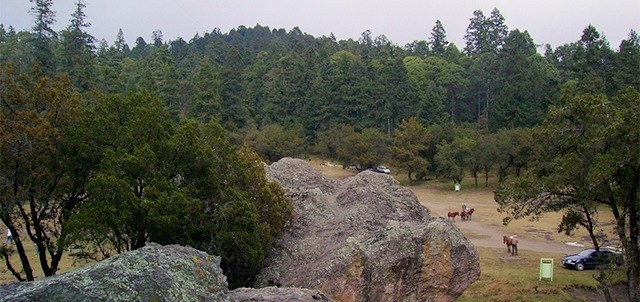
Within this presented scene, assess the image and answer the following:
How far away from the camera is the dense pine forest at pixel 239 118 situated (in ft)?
49.0

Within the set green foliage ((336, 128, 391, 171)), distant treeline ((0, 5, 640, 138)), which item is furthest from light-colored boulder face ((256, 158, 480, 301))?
green foliage ((336, 128, 391, 171))

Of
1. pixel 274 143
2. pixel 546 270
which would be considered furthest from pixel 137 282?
pixel 274 143

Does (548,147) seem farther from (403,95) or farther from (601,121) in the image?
(403,95)

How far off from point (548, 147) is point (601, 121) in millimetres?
2124

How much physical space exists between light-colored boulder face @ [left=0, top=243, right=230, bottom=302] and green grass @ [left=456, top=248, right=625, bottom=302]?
1498 cm

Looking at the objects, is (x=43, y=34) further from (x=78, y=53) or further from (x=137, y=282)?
(x=137, y=282)

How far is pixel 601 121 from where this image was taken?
61.1ft

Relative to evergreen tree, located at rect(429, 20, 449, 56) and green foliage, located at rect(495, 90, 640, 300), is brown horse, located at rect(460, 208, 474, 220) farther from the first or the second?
evergreen tree, located at rect(429, 20, 449, 56)

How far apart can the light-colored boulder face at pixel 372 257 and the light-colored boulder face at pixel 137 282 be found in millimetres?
7388

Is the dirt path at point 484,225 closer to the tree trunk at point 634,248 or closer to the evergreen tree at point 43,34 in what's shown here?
the tree trunk at point 634,248

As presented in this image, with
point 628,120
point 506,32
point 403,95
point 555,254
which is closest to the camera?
point 628,120

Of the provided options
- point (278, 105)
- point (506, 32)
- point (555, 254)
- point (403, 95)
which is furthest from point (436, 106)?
point (555, 254)

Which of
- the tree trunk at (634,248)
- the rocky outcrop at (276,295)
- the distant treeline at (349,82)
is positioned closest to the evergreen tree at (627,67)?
the distant treeline at (349,82)

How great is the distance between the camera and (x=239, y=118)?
72125 millimetres
